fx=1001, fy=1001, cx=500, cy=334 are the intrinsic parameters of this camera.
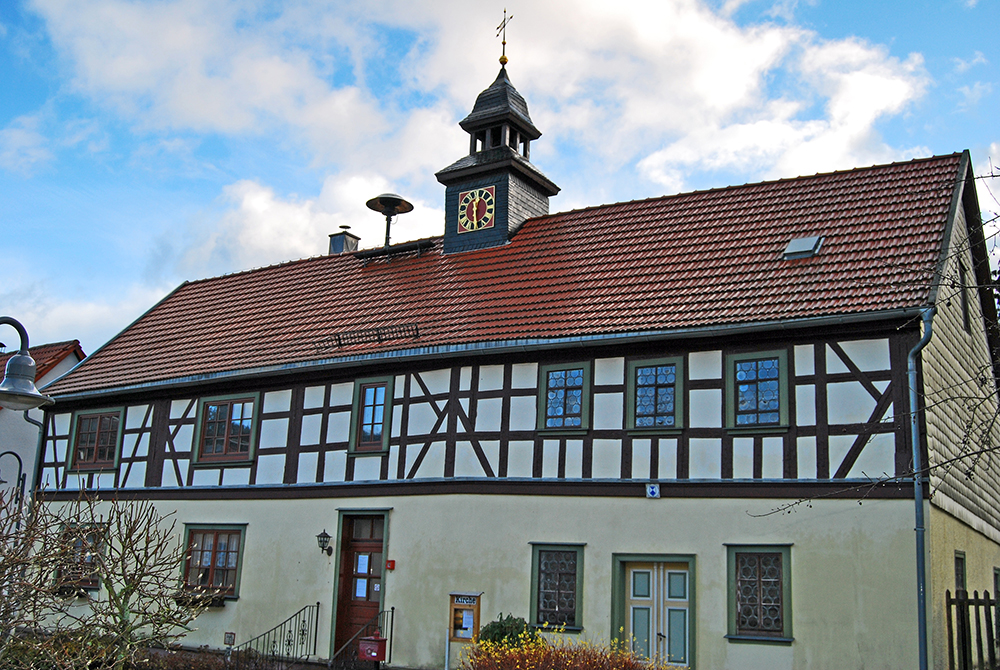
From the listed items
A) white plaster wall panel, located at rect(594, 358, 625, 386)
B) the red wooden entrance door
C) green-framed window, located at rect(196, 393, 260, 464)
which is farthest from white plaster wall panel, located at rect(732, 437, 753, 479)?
green-framed window, located at rect(196, 393, 260, 464)

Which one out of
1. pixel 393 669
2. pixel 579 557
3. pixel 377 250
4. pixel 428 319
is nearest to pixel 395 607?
pixel 393 669

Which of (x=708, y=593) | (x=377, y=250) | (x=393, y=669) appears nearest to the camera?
(x=708, y=593)

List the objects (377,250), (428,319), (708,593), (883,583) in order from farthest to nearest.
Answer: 1. (377,250)
2. (428,319)
3. (708,593)
4. (883,583)

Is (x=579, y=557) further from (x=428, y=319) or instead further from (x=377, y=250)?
(x=377, y=250)

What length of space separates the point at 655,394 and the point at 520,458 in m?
2.54

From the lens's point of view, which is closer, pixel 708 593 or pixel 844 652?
pixel 844 652

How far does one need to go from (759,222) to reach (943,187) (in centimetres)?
301

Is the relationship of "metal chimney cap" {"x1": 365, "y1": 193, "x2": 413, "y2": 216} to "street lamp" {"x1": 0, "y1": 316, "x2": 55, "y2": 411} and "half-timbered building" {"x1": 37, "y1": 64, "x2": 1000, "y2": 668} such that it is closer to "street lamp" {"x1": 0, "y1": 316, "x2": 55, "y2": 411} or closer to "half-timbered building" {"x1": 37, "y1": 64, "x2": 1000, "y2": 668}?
"half-timbered building" {"x1": 37, "y1": 64, "x2": 1000, "y2": 668}

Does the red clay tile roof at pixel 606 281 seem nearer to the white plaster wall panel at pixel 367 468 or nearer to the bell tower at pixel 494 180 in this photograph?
the bell tower at pixel 494 180

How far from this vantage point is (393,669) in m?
16.7

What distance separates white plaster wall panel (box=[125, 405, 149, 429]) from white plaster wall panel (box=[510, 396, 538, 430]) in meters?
9.58

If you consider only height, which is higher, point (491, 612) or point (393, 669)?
point (491, 612)

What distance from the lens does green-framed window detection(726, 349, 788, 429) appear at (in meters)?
14.7

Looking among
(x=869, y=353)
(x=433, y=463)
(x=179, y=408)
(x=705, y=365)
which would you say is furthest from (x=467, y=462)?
(x=179, y=408)
